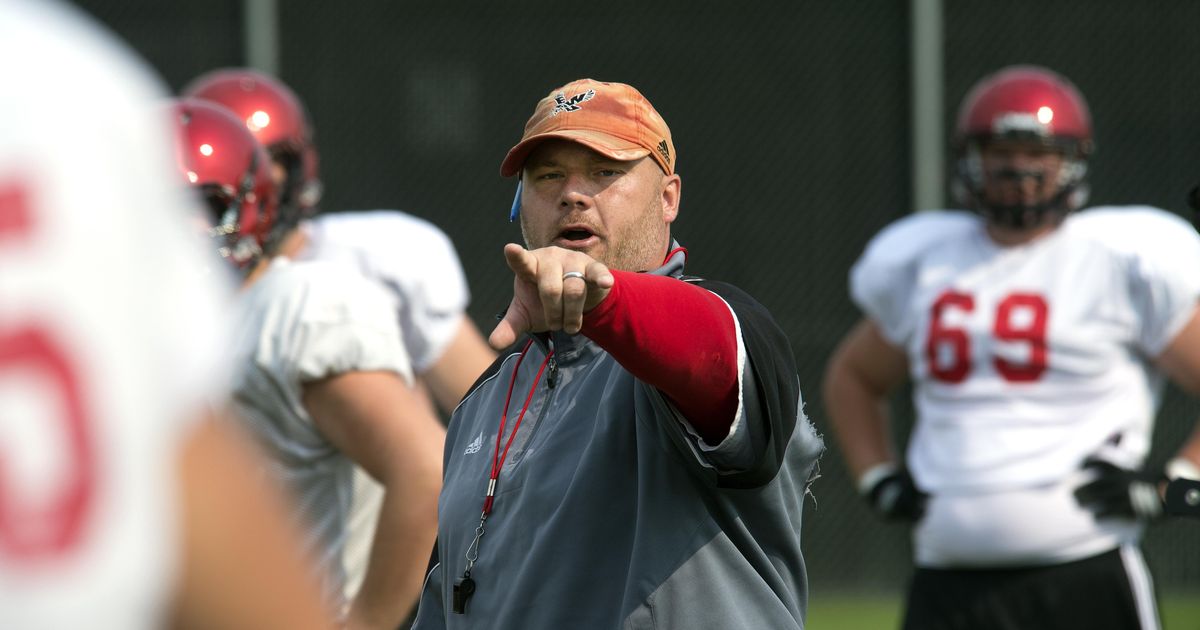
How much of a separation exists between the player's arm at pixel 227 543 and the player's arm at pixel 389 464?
7.39 ft

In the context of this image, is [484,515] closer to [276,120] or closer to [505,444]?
[505,444]

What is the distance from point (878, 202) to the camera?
8523 mm

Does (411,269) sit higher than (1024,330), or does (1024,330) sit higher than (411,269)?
(411,269)

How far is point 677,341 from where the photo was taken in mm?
2146

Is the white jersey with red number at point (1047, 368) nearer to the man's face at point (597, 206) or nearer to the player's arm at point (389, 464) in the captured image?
the player's arm at point (389, 464)

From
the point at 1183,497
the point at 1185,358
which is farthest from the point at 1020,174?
the point at 1183,497

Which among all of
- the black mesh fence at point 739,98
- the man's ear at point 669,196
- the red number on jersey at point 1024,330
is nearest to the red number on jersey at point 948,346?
the red number on jersey at point 1024,330

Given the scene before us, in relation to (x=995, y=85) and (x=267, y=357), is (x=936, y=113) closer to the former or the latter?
(x=995, y=85)

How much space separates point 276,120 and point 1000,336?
229 cm

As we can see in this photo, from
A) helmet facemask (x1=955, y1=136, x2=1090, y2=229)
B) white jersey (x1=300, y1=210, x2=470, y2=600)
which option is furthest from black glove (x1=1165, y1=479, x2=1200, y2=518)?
white jersey (x1=300, y1=210, x2=470, y2=600)

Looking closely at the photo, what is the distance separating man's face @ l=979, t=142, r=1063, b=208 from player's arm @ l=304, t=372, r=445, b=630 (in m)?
2.50

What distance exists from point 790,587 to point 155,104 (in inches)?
67.3

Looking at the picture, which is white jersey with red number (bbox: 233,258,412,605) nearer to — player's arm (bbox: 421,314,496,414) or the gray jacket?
the gray jacket

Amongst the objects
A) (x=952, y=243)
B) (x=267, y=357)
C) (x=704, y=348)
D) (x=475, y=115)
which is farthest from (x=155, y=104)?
(x=475, y=115)
